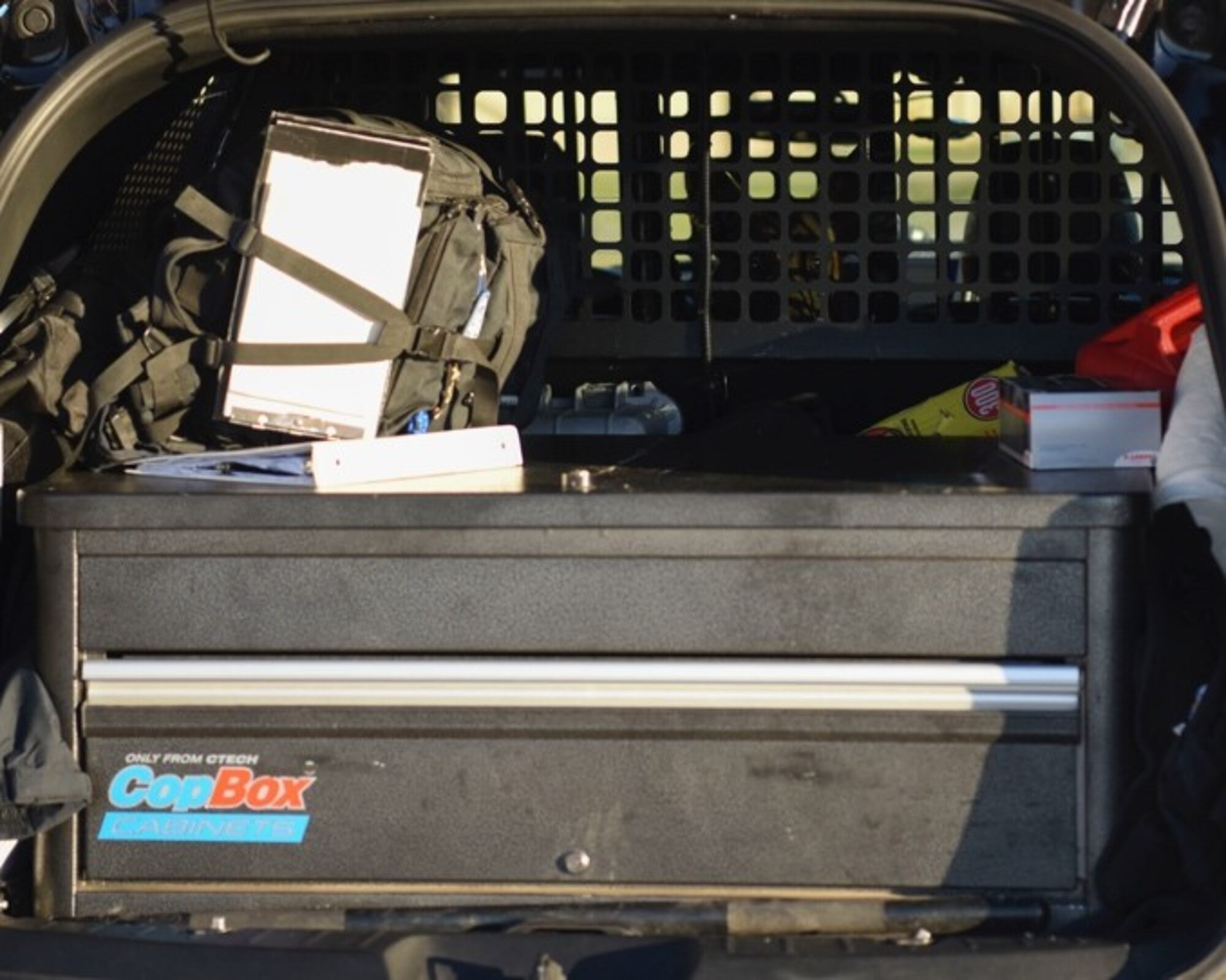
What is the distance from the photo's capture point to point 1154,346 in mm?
2219

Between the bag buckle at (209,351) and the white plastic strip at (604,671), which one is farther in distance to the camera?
the bag buckle at (209,351)

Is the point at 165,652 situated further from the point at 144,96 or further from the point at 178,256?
the point at 144,96

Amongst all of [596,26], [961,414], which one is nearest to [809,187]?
[961,414]

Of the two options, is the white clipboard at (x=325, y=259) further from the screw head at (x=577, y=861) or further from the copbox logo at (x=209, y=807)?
the screw head at (x=577, y=861)

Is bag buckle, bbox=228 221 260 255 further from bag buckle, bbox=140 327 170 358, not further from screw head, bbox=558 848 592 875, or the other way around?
screw head, bbox=558 848 592 875

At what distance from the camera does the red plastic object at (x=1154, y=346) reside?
86.2 inches

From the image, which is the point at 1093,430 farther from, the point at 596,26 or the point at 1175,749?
the point at 596,26

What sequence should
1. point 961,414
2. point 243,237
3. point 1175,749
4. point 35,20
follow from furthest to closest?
point 961,414 < point 35,20 < point 243,237 < point 1175,749

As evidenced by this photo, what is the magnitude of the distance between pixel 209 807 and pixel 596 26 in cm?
86

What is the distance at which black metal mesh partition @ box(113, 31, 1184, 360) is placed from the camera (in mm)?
→ 2486


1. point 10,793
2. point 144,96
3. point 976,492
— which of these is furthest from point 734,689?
point 144,96

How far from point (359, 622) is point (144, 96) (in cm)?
63

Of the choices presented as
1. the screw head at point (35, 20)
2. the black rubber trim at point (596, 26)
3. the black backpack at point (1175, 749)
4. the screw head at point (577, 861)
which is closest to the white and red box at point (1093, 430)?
the black backpack at point (1175, 749)

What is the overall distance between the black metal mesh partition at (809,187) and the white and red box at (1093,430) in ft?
1.31
